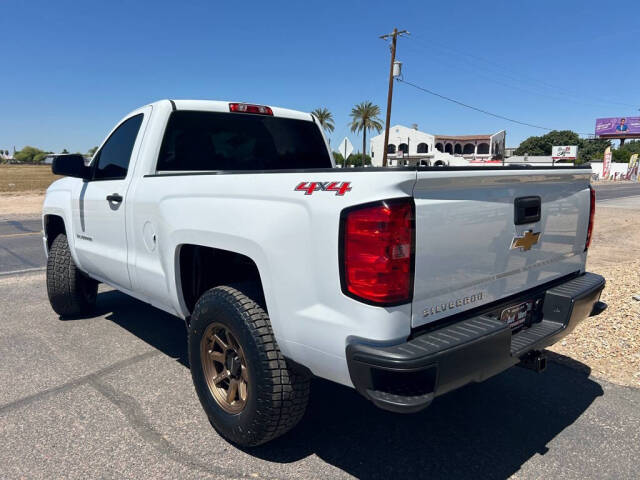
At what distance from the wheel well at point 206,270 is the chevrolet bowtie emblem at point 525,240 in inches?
61.0

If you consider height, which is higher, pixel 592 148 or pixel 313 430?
pixel 592 148

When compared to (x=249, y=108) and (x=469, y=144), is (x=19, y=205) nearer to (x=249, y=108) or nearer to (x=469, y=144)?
(x=249, y=108)

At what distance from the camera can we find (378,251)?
1.97 meters

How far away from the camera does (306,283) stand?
7.07 ft

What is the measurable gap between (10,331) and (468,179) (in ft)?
14.8

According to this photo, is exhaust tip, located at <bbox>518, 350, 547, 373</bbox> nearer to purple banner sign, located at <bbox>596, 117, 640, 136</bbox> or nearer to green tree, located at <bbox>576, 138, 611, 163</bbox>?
green tree, located at <bbox>576, 138, 611, 163</bbox>

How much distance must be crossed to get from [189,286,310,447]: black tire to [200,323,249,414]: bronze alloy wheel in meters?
0.08

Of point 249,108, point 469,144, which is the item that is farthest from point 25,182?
point 469,144

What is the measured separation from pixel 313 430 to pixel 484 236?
1562mm

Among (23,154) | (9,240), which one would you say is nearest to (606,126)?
(9,240)

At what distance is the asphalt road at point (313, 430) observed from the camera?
99.3 inches

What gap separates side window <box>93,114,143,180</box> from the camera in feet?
12.3

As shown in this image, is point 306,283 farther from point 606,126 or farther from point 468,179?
point 606,126

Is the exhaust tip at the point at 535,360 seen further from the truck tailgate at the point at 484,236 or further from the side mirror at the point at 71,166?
the side mirror at the point at 71,166
